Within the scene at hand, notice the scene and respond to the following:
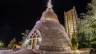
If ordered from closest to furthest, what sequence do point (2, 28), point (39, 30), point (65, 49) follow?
point (65, 49), point (39, 30), point (2, 28)

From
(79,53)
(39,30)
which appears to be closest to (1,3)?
(39,30)

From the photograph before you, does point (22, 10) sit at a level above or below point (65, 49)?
above

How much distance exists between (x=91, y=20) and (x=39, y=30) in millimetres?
5875

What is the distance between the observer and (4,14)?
31.8 meters

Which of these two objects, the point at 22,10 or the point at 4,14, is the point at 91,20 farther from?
the point at 4,14

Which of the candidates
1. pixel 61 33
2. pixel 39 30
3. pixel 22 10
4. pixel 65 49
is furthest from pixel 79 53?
→ pixel 22 10

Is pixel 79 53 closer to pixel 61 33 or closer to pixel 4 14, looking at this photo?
pixel 61 33

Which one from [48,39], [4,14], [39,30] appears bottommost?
[48,39]

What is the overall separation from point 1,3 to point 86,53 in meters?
22.6

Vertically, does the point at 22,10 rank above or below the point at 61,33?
above

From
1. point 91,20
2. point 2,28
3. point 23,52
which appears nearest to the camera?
point 23,52

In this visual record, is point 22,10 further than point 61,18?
Yes

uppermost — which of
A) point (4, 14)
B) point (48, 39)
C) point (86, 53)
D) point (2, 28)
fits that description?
point (4, 14)

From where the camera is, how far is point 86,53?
40.4ft
